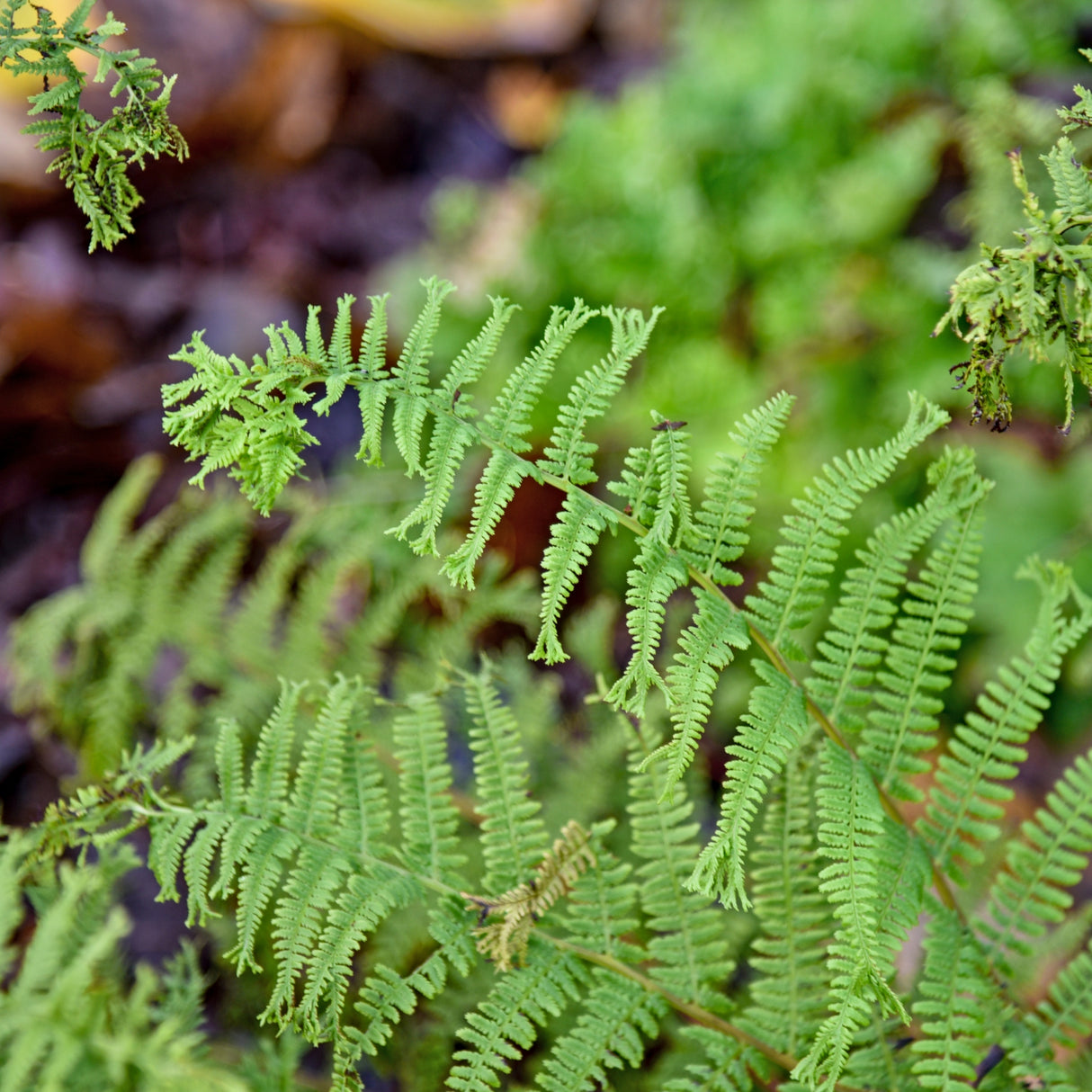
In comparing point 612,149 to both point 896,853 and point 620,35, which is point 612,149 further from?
point 896,853

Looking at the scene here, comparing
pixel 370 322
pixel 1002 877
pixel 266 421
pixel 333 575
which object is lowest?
pixel 333 575

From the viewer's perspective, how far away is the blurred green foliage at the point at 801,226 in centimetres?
280

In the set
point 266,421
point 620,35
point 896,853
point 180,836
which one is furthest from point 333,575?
point 620,35

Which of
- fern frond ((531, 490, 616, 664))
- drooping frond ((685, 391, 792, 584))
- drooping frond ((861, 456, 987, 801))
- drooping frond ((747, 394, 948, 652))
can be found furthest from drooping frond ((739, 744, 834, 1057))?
fern frond ((531, 490, 616, 664))

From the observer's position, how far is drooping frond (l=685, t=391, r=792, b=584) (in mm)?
1089

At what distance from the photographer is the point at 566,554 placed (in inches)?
41.0

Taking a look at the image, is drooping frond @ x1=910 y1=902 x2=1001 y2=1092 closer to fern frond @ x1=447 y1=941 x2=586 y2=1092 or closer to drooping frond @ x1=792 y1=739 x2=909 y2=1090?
drooping frond @ x1=792 y1=739 x2=909 y2=1090

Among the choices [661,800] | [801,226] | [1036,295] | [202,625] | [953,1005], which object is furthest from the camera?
[801,226]

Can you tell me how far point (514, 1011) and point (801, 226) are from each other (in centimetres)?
261

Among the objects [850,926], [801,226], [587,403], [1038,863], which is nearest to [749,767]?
[850,926]

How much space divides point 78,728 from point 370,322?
1483 mm

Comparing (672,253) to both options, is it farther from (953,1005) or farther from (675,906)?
(953,1005)

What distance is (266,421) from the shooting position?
1020 millimetres

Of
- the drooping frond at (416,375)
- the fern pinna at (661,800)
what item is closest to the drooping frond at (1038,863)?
the fern pinna at (661,800)
